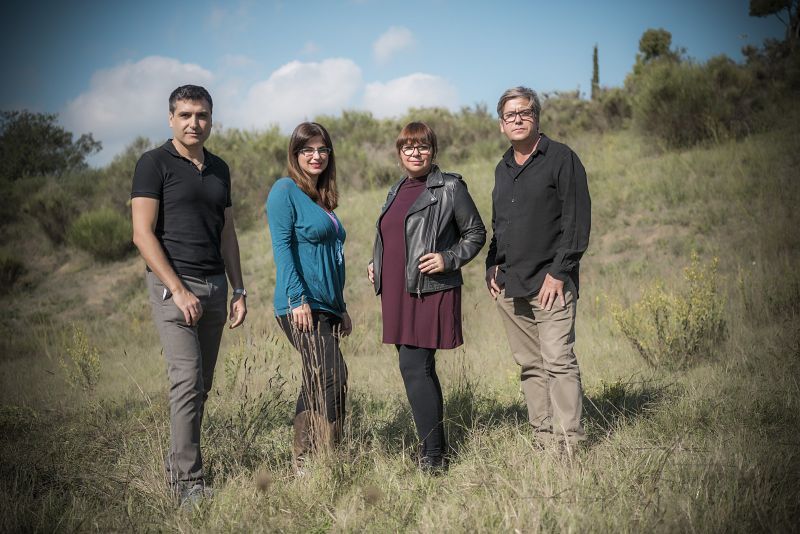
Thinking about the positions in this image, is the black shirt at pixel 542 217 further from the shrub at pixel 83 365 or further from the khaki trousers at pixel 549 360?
the shrub at pixel 83 365

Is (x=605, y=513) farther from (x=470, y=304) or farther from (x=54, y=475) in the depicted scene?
(x=470, y=304)

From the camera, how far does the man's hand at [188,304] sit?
9.44 feet

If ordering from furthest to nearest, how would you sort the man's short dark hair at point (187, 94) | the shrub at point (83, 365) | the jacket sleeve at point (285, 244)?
the shrub at point (83, 365)
the jacket sleeve at point (285, 244)
the man's short dark hair at point (187, 94)

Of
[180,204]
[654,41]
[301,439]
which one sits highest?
[654,41]

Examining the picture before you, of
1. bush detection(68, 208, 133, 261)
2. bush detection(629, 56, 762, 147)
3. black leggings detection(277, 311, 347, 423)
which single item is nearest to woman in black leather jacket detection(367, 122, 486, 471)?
black leggings detection(277, 311, 347, 423)

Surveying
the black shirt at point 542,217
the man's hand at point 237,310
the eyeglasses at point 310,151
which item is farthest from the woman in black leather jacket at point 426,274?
the man's hand at point 237,310

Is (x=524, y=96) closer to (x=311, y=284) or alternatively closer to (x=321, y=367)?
(x=311, y=284)

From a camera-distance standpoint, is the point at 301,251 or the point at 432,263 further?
the point at 301,251

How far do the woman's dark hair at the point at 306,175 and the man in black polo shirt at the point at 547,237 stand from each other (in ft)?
3.32

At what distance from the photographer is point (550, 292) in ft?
10.4

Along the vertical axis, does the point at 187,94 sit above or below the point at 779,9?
below

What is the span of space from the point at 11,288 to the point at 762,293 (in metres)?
16.3

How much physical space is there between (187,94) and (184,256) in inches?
33.3

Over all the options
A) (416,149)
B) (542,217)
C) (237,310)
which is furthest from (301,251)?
(542,217)
